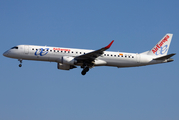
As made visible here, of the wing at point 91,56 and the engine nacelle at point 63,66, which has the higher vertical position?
the wing at point 91,56

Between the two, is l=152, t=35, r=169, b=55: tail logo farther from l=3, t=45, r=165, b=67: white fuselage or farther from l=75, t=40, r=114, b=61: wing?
l=75, t=40, r=114, b=61: wing

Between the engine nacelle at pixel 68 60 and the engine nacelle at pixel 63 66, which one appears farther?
the engine nacelle at pixel 63 66

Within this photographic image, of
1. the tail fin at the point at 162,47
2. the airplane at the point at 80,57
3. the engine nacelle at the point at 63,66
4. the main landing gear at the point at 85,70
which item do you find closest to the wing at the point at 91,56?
the airplane at the point at 80,57

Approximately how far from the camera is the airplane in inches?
1853

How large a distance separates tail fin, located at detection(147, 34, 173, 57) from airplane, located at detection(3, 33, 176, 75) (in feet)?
6.19

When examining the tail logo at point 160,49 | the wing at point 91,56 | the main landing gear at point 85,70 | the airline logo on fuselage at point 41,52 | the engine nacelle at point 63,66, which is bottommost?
the main landing gear at point 85,70

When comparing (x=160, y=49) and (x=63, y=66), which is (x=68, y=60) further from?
(x=160, y=49)

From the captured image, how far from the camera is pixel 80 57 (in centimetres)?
4672

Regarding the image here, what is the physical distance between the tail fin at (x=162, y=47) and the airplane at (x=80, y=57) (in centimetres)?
189

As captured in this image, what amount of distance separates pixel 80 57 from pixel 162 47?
15381mm

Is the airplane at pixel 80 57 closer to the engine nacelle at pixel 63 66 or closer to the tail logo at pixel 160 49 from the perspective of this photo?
the engine nacelle at pixel 63 66

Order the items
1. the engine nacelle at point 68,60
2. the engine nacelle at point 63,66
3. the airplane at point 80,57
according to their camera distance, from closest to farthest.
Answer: the engine nacelle at point 68,60
the airplane at point 80,57
the engine nacelle at point 63,66

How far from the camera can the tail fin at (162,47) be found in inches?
2068

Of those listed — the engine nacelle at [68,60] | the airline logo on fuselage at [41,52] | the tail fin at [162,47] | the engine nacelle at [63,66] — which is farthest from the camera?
the tail fin at [162,47]
